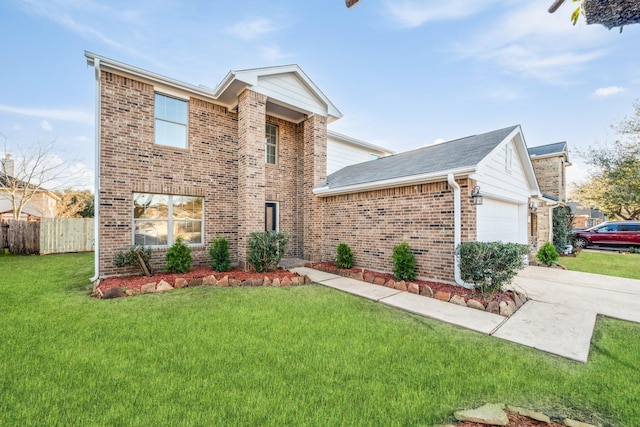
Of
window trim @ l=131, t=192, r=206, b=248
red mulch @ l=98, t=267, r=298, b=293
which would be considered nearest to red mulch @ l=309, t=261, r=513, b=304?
red mulch @ l=98, t=267, r=298, b=293

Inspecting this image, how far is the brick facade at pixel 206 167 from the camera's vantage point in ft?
23.2

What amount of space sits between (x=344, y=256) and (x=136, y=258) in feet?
19.4

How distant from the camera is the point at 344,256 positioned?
816cm

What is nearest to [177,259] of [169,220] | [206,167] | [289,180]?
[169,220]

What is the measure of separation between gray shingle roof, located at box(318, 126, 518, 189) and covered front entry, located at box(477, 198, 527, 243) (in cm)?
132

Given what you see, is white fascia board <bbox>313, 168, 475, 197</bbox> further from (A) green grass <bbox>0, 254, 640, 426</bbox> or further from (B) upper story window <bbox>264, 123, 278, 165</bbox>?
(A) green grass <bbox>0, 254, 640, 426</bbox>

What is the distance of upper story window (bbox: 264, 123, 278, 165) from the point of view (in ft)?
33.3

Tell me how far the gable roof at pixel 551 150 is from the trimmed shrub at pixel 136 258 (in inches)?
855

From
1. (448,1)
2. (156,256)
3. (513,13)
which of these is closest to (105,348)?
(156,256)

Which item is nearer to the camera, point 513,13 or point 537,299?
point 513,13

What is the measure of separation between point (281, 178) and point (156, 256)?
16.4ft

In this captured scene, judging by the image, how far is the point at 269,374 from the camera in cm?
271

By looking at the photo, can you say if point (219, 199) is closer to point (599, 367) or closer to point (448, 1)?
point (448, 1)

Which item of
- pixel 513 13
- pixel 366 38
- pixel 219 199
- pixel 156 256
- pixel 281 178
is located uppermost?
pixel 366 38
